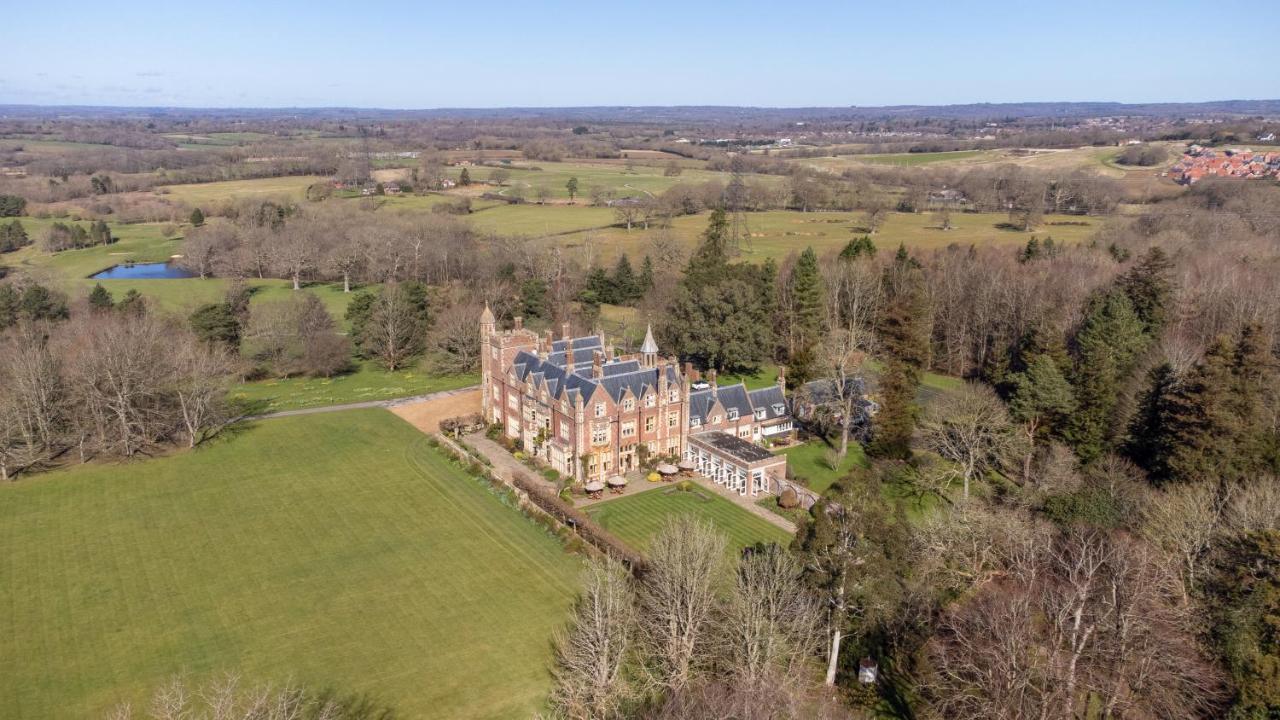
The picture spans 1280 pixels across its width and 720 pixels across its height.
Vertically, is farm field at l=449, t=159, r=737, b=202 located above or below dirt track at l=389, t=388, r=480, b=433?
above

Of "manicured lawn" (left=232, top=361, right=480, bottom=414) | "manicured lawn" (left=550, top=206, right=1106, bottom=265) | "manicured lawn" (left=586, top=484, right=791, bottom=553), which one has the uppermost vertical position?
"manicured lawn" (left=550, top=206, right=1106, bottom=265)

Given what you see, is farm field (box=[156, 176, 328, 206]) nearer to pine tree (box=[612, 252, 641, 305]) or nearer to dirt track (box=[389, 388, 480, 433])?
pine tree (box=[612, 252, 641, 305])

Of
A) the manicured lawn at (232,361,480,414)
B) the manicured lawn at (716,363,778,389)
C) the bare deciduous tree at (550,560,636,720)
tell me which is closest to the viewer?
the bare deciduous tree at (550,560,636,720)

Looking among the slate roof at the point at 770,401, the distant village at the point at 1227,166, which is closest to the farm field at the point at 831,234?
the distant village at the point at 1227,166

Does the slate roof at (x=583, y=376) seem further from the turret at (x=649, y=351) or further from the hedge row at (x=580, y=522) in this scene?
the hedge row at (x=580, y=522)

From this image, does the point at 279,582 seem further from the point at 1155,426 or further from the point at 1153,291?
the point at 1153,291

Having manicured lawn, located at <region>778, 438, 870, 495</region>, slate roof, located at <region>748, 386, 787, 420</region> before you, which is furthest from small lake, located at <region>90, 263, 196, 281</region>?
manicured lawn, located at <region>778, 438, 870, 495</region>
